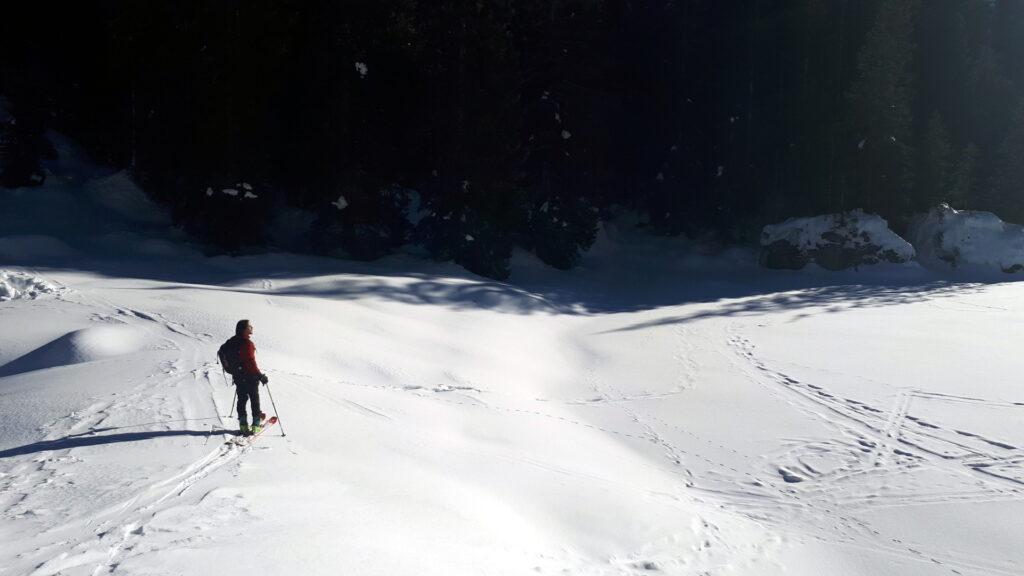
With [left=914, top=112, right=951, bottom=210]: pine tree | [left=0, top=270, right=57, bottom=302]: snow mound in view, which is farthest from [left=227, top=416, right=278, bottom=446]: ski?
[left=914, top=112, right=951, bottom=210]: pine tree

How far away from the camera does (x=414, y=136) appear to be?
20.8m

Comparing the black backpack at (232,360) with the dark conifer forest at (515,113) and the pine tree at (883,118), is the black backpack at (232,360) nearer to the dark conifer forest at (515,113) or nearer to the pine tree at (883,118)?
the dark conifer forest at (515,113)

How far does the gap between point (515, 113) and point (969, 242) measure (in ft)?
48.9

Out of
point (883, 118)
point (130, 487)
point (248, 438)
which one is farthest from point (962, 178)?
point (130, 487)

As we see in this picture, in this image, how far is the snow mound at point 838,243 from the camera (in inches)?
947

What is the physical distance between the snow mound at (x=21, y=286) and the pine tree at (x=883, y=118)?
908 inches

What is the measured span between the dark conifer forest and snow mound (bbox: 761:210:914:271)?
111 cm

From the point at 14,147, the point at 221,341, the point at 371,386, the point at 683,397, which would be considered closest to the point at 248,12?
the point at 14,147

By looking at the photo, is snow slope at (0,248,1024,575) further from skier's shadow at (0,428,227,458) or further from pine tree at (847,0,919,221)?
pine tree at (847,0,919,221)

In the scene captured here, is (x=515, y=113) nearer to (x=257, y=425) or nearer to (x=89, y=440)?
(x=257, y=425)

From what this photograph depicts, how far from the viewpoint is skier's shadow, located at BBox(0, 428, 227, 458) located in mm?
6473

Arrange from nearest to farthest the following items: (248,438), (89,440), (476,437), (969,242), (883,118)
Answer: (89,440), (248,438), (476,437), (969,242), (883,118)

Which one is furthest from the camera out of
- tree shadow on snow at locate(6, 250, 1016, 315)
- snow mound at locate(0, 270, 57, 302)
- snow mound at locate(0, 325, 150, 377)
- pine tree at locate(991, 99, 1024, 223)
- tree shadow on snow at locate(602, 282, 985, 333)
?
pine tree at locate(991, 99, 1024, 223)

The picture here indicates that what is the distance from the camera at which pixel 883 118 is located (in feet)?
80.8
